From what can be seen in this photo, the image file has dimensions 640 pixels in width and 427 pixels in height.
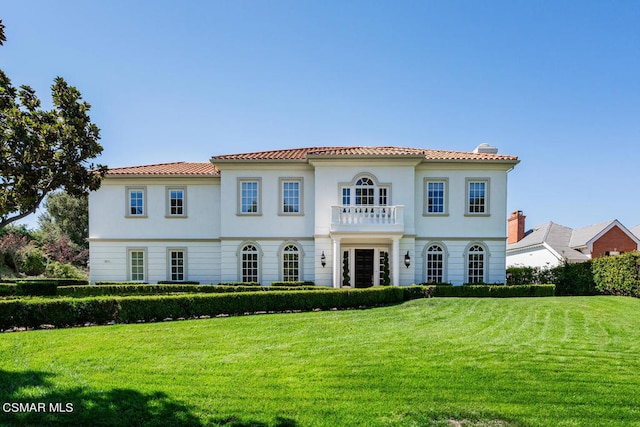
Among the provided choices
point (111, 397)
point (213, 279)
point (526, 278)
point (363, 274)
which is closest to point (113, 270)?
point (213, 279)

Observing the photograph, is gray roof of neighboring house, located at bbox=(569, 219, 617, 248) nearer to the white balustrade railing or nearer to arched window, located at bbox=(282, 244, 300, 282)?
the white balustrade railing

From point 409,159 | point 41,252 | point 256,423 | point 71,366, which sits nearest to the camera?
point 256,423

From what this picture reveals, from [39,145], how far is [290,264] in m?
11.5

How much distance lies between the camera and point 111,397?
4.97 metres

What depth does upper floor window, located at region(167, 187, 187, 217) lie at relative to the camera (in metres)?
18.8

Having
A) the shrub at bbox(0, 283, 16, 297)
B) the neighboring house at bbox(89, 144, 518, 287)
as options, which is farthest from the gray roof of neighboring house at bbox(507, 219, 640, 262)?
the shrub at bbox(0, 283, 16, 297)

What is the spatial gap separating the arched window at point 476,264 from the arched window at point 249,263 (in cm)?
1094

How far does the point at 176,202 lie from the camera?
18828mm

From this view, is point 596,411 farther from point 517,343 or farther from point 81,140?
point 81,140

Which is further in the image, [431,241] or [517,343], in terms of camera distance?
[431,241]

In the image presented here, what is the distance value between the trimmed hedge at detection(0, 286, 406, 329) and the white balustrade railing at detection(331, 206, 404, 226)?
424 cm

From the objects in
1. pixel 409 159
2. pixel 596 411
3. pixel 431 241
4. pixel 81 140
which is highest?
pixel 409 159

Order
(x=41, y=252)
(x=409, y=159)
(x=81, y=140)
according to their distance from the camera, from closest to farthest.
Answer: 1. (x=81, y=140)
2. (x=409, y=159)
3. (x=41, y=252)

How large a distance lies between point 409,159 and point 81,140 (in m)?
13.5
